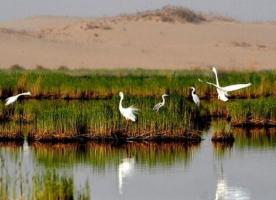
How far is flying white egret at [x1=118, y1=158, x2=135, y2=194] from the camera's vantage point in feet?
47.7

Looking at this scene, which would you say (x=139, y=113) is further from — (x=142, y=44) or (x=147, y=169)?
(x=142, y=44)

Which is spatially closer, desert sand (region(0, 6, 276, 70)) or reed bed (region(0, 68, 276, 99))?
reed bed (region(0, 68, 276, 99))

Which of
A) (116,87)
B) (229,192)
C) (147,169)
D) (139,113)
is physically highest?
(116,87)

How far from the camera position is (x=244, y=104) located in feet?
66.9

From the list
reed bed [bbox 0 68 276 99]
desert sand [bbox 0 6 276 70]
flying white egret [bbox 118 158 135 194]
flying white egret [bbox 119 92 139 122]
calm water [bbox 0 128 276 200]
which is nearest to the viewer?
calm water [bbox 0 128 276 200]

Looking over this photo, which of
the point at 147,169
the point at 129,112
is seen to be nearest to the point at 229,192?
the point at 147,169

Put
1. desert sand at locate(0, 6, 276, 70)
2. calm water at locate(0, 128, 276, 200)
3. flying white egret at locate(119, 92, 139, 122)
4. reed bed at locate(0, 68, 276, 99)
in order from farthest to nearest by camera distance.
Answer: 1. desert sand at locate(0, 6, 276, 70)
2. reed bed at locate(0, 68, 276, 99)
3. flying white egret at locate(119, 92, 139, 122)
4. calm water at locate(0, 128, 276, 200)

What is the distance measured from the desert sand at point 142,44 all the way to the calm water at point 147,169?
2803 centimetres

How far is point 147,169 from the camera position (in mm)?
15648

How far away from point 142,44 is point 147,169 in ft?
143

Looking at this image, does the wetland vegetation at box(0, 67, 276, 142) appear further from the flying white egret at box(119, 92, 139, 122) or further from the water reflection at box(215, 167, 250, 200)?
the water reflection at box(215, 167, 250, 200)

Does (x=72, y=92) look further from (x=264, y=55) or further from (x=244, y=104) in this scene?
(x=264, y=55)

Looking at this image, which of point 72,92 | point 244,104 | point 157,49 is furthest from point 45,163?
point 157,49

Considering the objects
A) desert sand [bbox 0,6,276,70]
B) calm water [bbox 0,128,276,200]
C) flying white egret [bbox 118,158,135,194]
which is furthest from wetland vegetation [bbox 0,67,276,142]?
desert sand [bbox 0,6,276,70]
